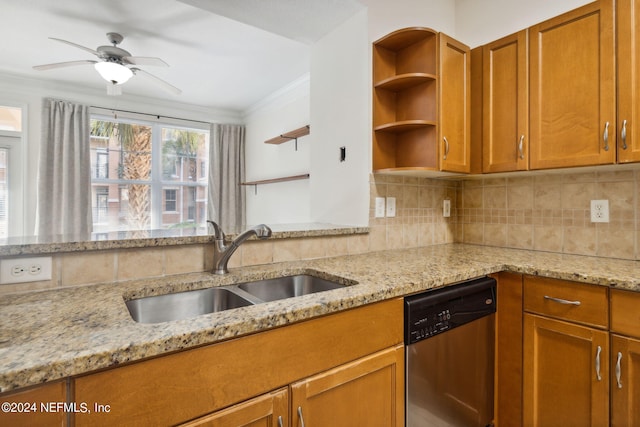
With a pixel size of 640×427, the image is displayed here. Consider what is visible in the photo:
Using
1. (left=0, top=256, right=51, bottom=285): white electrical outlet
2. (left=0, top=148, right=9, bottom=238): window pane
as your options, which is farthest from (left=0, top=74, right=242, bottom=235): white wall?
(left=0, top=256, right=51, bottom=285): white electrical outlet

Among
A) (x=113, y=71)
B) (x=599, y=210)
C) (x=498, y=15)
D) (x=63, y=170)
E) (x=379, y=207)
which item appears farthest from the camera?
(x=63, y=170)

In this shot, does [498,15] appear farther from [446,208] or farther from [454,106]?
[446,208]

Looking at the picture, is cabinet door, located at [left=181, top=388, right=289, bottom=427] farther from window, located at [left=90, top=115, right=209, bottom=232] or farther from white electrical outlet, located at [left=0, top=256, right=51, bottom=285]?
window, located at [left=90, top=115, right=209, bottom=232]

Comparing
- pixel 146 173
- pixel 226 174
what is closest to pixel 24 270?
pixel 146 173

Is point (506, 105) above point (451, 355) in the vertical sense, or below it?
above

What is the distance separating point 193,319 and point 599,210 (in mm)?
1990

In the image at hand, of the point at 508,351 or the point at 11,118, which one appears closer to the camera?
the point at 508,351

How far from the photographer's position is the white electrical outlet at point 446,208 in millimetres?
2300

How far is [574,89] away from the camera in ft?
5.18

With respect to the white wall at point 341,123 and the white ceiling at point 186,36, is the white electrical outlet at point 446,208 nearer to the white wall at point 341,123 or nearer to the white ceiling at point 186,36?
the white wall at point 341,123

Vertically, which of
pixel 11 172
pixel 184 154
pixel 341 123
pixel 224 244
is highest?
pixel 184 154

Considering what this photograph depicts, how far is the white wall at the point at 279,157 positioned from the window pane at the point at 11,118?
2603 millimetres

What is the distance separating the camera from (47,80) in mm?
3779

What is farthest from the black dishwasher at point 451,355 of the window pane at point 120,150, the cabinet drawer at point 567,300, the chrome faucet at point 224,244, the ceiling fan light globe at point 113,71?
the window pane at point 120,150
